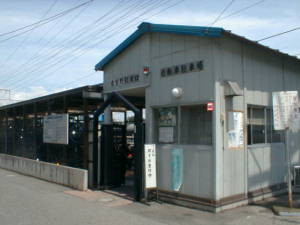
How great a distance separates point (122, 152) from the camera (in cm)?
1192

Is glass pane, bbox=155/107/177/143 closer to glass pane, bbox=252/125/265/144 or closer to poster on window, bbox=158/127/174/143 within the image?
poster on window, bbox=158/127/174/143

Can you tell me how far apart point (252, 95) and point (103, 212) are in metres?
5.05

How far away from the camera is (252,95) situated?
9211mm

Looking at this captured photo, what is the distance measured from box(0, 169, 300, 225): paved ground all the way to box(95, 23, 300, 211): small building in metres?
0.48

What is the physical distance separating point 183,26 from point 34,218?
5.83 m

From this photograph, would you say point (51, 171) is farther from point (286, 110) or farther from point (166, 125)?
point (286, 110)

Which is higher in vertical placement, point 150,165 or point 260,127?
point 260,127

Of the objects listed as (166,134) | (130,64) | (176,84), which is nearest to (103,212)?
(166,134)

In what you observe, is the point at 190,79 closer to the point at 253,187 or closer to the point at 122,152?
the point at 253,187

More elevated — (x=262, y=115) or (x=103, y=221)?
(x=262, y=115)

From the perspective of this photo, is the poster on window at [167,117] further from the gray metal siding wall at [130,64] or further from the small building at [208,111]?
the gray metal siding wall at [130,64]

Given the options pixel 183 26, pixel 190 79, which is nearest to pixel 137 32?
pixel 183 26

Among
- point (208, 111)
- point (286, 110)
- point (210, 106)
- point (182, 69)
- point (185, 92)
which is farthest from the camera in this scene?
point (182, 69)

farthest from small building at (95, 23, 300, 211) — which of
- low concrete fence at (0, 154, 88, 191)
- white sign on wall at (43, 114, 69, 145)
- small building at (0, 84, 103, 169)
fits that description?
white sign on wall at (43, 114, 69, 145)
